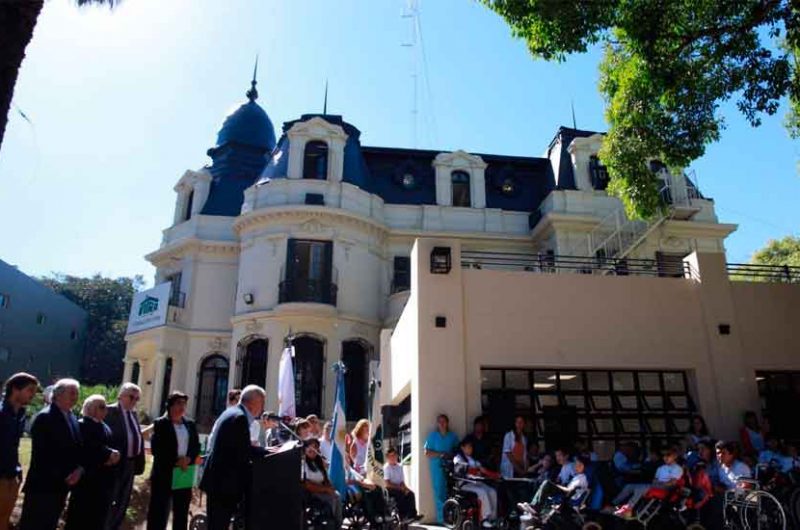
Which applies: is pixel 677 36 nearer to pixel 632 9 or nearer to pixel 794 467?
pixel 632 9

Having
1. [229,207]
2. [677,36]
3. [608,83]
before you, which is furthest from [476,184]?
[677,36]

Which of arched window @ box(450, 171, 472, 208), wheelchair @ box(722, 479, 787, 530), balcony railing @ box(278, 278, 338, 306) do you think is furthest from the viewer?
arched window @ box(450, 171, 472, 208)

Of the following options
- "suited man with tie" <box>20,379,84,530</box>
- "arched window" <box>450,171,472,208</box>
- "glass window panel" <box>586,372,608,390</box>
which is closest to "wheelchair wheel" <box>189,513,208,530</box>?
"suited man with tie" <box>20,379,84,530</box>

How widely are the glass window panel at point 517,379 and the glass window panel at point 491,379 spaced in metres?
0.15

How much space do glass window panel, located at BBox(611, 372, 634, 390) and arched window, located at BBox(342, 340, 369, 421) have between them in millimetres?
11800

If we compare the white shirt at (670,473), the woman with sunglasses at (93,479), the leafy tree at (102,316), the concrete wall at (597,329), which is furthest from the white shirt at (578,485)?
the leafy tree at (102,316)

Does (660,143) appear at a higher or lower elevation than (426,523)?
higher

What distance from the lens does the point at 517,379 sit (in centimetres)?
1132

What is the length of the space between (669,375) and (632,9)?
22.3 ft

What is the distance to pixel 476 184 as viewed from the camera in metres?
25.0

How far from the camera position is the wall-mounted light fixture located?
37.1 ft

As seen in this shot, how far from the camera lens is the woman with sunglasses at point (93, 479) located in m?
6.10

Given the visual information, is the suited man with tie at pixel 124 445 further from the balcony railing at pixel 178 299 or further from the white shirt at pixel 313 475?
the balcony railing at pixel 178 299

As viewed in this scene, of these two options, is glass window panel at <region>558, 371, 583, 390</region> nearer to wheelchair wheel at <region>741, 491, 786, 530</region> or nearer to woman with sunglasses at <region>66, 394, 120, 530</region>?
wheelchair wheel at <region>741, 491, 786, 530</region>
